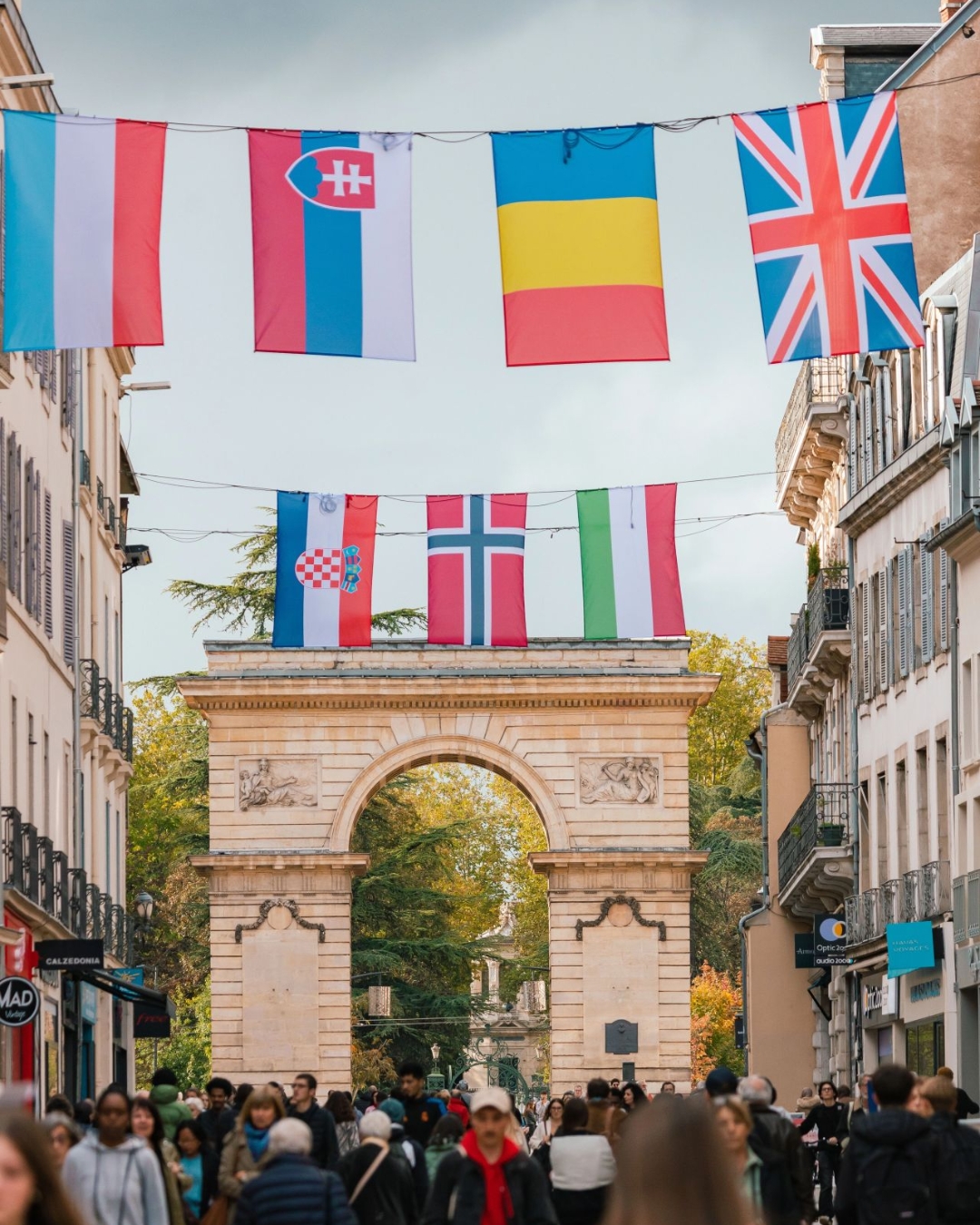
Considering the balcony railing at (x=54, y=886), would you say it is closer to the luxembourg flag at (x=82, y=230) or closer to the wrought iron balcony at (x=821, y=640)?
the luxembourg flag at (x=82, y=230)

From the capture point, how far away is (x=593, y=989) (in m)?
59.5

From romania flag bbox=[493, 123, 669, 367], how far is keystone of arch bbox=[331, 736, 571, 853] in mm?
38946

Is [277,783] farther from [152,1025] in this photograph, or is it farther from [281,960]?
[152,1025]

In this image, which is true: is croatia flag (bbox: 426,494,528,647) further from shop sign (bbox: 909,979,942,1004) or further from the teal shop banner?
shop sign (bbox: 909,979,942,1004)

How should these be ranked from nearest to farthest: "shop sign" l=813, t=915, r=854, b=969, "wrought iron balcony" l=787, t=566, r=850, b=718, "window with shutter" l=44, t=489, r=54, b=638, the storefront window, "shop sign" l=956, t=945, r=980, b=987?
"shop sign" l=956, t=945, r=980, b=987
the storefront window
"window with shutter" l=44, t=489, r=54, b=638
"shop sign" l=813, t=915, r=854, b=969
"wrought iron balcony" l=787, t=566, r=850, b=718

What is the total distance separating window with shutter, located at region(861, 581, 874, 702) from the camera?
136 ft

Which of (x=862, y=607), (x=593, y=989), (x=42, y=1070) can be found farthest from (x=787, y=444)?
(x=42, y=1070)

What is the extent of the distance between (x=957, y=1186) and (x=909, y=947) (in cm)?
2303

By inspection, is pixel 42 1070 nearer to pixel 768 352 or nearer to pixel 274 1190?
pixel 768 352

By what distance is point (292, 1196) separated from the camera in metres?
10.9

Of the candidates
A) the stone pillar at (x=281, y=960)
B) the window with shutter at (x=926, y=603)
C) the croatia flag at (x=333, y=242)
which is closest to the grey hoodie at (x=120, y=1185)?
the croatia flag at (x=333, y=242)

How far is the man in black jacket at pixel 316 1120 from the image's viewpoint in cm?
1803

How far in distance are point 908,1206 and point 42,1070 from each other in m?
22.9

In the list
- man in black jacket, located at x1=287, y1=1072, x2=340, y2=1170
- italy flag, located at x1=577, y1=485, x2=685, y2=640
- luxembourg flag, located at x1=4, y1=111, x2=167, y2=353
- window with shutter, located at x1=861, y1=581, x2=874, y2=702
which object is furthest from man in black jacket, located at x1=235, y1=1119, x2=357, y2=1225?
window with shutter, located at x1=861, y1=581, x2=874, y2=702
